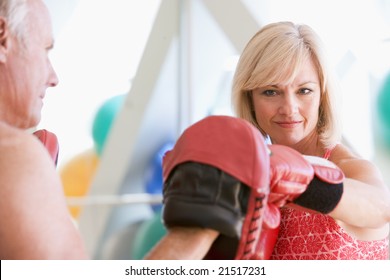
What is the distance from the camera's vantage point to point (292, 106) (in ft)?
3.95

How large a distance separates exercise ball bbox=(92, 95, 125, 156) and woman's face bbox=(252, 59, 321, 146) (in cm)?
204

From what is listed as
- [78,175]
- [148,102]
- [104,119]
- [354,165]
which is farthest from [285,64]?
[78,175]

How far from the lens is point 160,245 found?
76cm

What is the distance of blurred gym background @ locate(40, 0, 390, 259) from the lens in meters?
2.46

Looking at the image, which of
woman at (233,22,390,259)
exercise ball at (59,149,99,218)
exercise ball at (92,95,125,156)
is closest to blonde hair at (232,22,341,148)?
woman at (233,22,390,259)

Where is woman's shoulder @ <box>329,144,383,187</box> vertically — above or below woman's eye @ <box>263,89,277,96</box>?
below

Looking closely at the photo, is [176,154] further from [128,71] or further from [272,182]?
[128,71]

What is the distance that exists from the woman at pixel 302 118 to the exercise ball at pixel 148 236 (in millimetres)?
1575

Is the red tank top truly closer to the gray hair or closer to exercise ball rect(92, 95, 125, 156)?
the gray hair

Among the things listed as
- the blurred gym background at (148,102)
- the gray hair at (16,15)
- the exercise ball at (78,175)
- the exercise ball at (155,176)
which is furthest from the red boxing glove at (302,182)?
the exercise ball at (78,175)

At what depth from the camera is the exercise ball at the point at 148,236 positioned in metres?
2.81

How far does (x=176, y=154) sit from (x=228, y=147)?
75 millimetres
